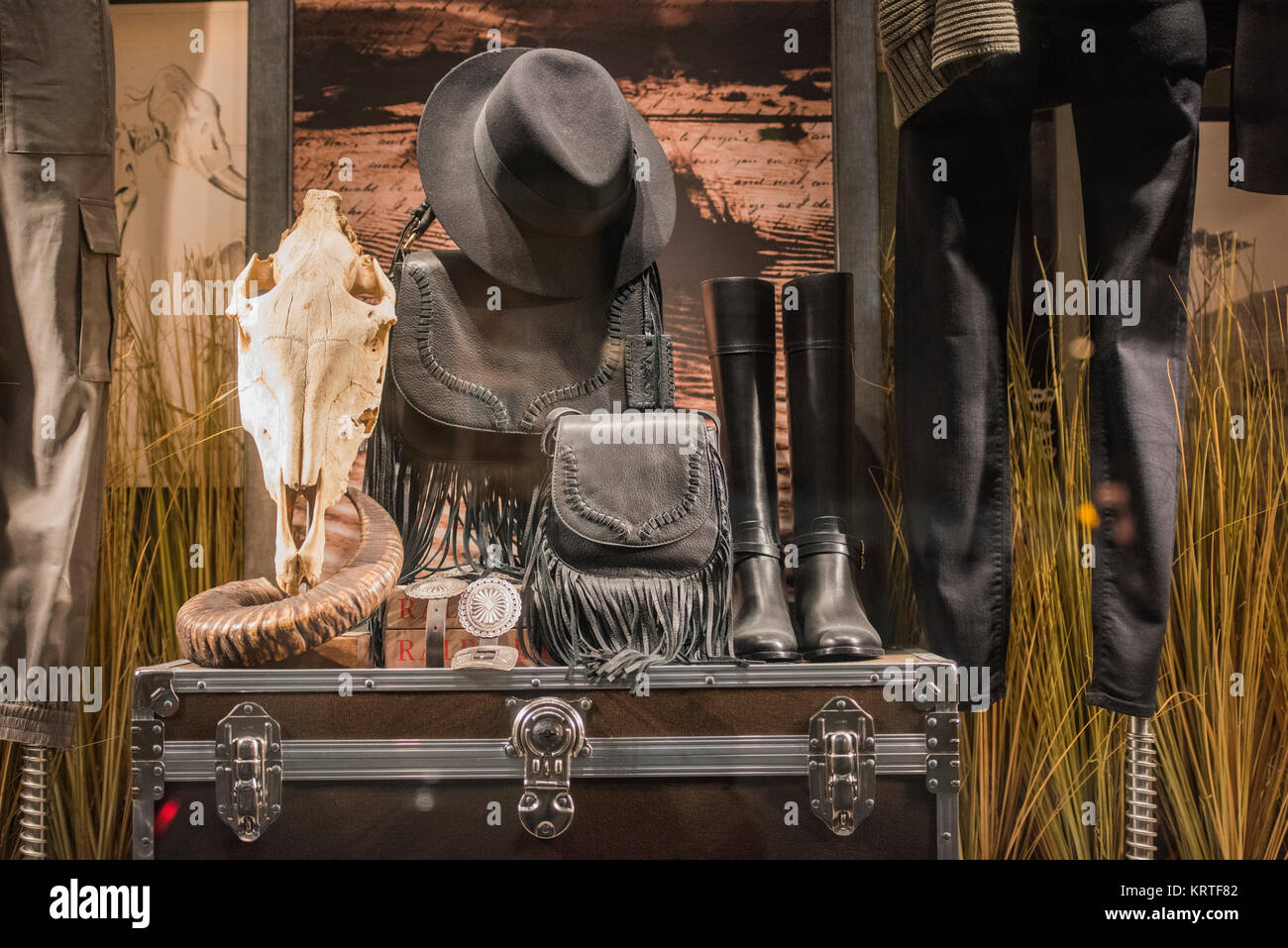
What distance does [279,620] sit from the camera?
4.70ft

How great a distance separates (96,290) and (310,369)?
51 cm

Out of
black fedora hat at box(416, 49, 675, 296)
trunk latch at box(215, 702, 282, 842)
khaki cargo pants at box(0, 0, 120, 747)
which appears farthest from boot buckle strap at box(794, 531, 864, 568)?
khaki cargo pants at box(0, 0, 120, 747)

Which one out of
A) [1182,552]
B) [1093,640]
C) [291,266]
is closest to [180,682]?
[291,266]

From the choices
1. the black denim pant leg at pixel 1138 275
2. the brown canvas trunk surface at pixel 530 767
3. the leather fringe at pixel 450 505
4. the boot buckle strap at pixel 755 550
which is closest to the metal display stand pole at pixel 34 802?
the brown canvas trunk surface at pixel 530 767

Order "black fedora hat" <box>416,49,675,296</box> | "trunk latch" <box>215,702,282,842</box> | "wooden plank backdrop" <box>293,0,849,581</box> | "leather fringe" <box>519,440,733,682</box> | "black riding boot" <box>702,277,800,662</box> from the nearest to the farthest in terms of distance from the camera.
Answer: "trunk latch" <box>215,702,282,842</box> < "leather fringe" <box>519,440,733,682</box> < "black fedora hat" <box>416,49,675,296</box> < "black riding boot" <box>702,277,800,662</box> < "wooden plank backdrop" <box>293,0,849,581</box>

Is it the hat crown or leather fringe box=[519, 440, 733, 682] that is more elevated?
the hat crown

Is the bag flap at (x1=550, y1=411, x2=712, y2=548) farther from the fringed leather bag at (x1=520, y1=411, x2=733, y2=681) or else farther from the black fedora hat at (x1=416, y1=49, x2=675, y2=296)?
the black fedora hat at (x1=416, y1=49, x2=675, y2=296)

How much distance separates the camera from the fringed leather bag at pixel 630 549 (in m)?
1.53

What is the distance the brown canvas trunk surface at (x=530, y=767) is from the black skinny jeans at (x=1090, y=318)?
0.32 m

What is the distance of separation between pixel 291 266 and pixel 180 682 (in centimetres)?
63

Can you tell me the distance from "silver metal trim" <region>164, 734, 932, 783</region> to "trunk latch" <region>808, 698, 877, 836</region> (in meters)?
0.02

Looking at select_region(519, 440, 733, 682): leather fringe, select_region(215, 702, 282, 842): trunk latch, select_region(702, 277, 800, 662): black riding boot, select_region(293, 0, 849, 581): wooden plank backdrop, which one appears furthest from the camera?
select_region(293, 0, 849, 581): wooden plank backdrop

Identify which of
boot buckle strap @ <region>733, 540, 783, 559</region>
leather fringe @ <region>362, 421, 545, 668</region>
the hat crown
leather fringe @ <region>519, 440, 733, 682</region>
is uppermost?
the hat crown

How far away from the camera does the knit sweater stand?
1509mm
